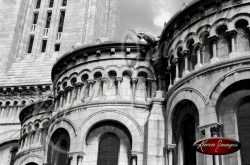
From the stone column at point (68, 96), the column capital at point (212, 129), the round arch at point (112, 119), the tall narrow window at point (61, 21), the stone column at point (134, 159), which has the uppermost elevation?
the tall narrow window at point (61, 21)

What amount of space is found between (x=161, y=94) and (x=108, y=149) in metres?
4.00

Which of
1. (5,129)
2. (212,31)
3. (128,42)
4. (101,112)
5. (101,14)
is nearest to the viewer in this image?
(212,31)

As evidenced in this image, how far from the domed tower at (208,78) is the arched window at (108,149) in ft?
10.5

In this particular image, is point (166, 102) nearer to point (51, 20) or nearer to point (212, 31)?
point (212, 31)

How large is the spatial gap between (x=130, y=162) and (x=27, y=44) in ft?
101

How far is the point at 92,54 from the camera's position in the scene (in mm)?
21922

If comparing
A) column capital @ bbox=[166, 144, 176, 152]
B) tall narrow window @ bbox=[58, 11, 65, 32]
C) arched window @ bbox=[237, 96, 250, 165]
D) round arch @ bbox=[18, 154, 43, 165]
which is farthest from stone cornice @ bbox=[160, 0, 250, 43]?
tall narrow window @ bbox=[58, 11, 65, 32]

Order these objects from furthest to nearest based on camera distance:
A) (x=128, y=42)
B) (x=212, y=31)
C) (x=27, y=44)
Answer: (x=27, y=44), (x=128, y=42), (x=212, y=31)

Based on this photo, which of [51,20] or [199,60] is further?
[51,20]

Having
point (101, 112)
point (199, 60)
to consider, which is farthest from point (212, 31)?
point (101, 112)

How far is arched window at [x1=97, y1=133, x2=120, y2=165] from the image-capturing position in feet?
62.8

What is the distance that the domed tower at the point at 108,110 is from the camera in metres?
18.8

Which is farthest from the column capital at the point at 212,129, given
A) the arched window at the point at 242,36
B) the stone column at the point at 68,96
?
the stone column at the point at 68,96

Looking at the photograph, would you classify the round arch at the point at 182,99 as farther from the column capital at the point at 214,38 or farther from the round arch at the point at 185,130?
the column capital at the point at 214,38
